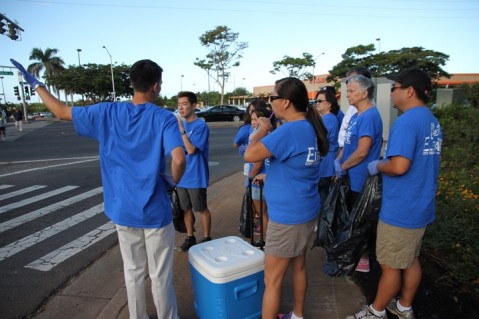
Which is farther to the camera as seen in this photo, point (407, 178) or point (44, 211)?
point (44, 211)

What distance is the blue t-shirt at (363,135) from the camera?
3029 mm

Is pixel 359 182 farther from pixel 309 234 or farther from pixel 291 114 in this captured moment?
pixel 291 114

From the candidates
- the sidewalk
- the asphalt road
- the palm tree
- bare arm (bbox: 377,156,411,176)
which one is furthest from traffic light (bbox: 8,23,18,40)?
the palm tree

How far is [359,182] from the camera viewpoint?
3240mm

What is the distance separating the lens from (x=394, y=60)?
1411 inches

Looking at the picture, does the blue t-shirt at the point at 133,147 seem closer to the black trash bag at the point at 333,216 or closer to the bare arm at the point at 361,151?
the black trash bag at the point at 333,216

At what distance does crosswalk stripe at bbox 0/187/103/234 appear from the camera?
5.39 m

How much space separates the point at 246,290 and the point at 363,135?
1.68 m

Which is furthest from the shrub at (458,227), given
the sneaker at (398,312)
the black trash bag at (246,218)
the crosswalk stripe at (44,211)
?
the crosswalk stripe at (44,211)

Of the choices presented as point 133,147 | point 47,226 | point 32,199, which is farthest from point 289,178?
point 32,199

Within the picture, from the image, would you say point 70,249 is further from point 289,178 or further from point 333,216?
point 289,178

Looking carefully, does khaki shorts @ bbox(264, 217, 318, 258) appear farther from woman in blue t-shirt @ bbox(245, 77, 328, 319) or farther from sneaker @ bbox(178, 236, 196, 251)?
sneaker @ bbox(178, 236, 196, 251)

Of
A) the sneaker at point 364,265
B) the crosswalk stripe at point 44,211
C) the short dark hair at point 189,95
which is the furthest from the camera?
the crosswalk stripe at point 44,211

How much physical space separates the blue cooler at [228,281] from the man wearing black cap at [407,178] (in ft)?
3.04
